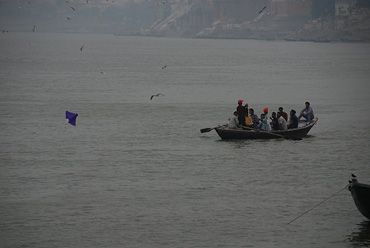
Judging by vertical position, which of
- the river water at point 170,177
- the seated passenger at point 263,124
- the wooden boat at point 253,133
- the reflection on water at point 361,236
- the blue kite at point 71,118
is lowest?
the reflection on water at point 361,236

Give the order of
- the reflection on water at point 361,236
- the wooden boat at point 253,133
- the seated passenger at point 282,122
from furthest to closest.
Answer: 1. the seated passenger at point 282,122
2. the wooden boat at point 253,133
3. the reflection on water at point 361,236

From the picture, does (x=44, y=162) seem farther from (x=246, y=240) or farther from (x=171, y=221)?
(x=246, y=240)

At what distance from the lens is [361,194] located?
23.8 meters

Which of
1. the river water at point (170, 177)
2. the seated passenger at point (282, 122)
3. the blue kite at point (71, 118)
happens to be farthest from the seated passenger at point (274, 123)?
the blue kite at point (71, 118)

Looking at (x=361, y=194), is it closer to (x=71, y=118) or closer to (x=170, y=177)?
(x=170, y=177)

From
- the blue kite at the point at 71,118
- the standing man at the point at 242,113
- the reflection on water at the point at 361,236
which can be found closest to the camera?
the reflection on water at the point at 361,236

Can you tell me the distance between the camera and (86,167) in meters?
34.1

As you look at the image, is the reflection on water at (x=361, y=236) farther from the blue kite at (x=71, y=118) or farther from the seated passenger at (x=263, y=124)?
the blue kite at (x=71, y=118)

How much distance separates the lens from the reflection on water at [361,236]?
23233mm

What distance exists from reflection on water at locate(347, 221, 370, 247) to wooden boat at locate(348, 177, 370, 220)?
41 centimetres

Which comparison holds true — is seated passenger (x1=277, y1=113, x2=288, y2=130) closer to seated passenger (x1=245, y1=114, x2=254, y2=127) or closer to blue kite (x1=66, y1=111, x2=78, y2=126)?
seated passenger (x1=245, y1=114, x2=254, y2=127)

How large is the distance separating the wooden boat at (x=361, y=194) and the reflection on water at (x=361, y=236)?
1.36 ft

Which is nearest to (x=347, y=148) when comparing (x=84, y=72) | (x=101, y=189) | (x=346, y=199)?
(x=346, y=199)

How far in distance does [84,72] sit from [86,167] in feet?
231
